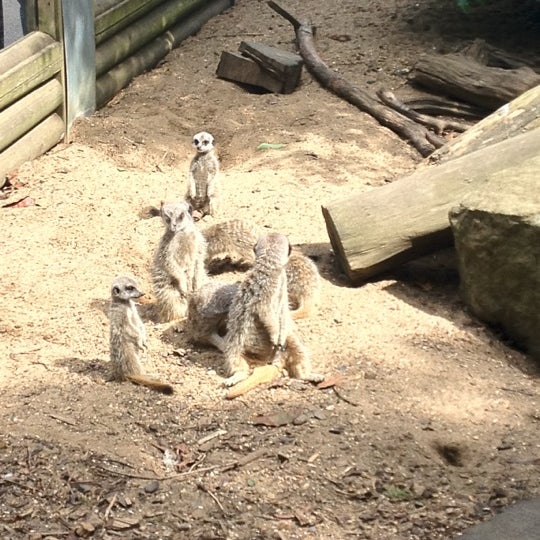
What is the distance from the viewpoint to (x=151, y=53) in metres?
9.60

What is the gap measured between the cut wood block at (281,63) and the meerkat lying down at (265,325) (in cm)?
423

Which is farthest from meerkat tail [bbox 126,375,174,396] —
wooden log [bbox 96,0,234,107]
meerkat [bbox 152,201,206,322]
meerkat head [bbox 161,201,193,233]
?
wooden log [bbox 96,0,234,107]

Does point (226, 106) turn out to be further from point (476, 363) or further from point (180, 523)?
point (180, 523)

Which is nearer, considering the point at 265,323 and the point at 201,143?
the point at 265,323

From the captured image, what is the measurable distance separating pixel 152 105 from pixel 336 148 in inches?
75.0

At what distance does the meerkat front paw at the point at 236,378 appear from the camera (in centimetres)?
466

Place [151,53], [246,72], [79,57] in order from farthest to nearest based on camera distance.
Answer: [151,53], [246,72], [79,57]

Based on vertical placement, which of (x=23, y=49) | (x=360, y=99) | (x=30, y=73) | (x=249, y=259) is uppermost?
(x=23, y=49)

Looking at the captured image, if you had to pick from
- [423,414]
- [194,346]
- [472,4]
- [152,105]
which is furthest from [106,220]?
[472,4]

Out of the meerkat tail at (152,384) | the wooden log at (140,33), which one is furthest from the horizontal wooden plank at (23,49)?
the meerkat tail at (152,384)

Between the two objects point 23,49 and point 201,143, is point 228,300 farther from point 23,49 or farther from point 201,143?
point 23,49

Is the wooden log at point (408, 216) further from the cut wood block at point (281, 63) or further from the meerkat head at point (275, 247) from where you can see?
the cut wood block at point (281, 63)

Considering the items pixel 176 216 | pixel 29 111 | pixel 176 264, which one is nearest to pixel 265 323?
pixel 176 264

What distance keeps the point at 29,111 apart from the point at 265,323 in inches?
133
